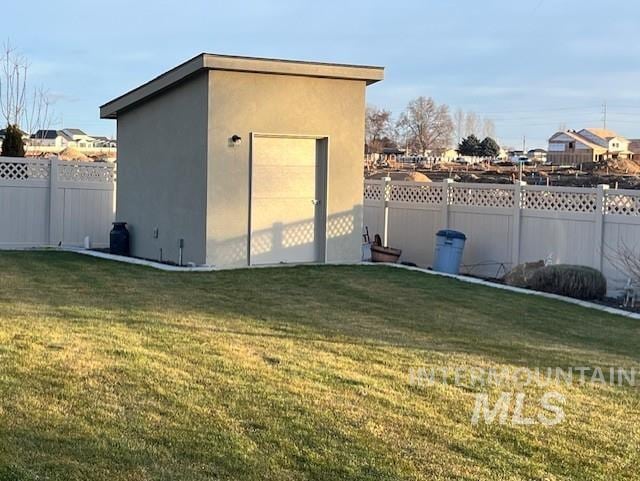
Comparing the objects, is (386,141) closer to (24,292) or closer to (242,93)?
(242,93)

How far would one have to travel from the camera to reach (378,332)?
8195 mm

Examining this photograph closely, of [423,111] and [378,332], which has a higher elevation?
[423,111]

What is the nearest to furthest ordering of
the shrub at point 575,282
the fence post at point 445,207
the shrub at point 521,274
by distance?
the shrub at point 575,282, the shrub at point 521,274, the fence post at point 445,207

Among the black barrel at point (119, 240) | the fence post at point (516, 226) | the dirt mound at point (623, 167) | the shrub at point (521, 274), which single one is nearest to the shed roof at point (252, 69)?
the black barrel at point (119, 240)

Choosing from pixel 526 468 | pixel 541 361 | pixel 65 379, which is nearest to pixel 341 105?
pixel 541 361

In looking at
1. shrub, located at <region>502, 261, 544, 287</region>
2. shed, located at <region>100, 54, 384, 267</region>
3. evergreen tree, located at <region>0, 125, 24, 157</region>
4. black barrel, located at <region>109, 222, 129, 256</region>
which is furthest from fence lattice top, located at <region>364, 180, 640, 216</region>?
evergreen tree, located at <region>0, 125, 24, 157</region>

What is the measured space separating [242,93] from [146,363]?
807 cm

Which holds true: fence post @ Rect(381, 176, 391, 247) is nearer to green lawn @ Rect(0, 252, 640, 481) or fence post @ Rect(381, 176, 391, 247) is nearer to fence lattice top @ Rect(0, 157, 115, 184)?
fence lattice top @ Rect(0, 157, 115, 184)

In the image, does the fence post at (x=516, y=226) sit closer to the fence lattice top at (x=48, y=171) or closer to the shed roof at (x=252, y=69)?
the shed roof at (x=252, y=69)

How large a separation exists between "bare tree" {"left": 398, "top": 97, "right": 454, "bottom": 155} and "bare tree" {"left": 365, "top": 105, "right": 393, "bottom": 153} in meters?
3.76

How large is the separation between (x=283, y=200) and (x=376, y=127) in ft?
191

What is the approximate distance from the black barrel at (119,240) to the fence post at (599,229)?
8.69 m

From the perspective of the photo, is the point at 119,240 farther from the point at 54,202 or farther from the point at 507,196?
the point at 507,196

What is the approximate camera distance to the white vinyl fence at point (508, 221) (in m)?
13.1
